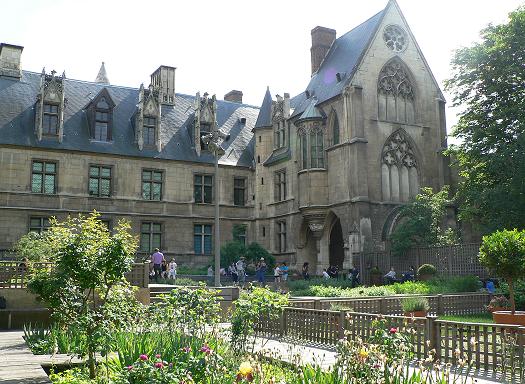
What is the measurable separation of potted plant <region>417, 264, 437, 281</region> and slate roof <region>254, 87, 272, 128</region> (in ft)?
50.3

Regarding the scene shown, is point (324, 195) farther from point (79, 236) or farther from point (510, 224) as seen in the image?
point (79, 236)

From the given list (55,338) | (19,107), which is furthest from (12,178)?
(55,338)

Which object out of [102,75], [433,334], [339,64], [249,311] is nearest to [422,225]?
[339,64]

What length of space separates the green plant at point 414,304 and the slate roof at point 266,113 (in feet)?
75.5

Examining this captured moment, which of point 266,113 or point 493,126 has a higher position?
point 266,113

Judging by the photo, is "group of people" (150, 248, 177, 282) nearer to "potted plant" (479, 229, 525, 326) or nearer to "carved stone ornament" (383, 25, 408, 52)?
→ "potted plant" (479, 229, 525, 326)

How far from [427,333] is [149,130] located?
91.0 feet

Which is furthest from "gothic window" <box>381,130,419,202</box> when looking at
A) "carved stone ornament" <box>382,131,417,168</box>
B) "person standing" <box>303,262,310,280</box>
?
"person standing" <box>303,262,310,280</box>

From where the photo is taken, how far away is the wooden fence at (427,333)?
29.2 ft

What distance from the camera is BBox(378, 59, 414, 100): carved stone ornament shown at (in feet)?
109

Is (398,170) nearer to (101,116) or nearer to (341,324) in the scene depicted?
(101,116)

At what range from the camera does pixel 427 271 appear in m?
26.3

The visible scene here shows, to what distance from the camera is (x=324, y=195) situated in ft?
107

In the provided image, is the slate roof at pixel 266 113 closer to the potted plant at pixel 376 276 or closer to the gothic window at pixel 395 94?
the gothic window at pixel 395 94
